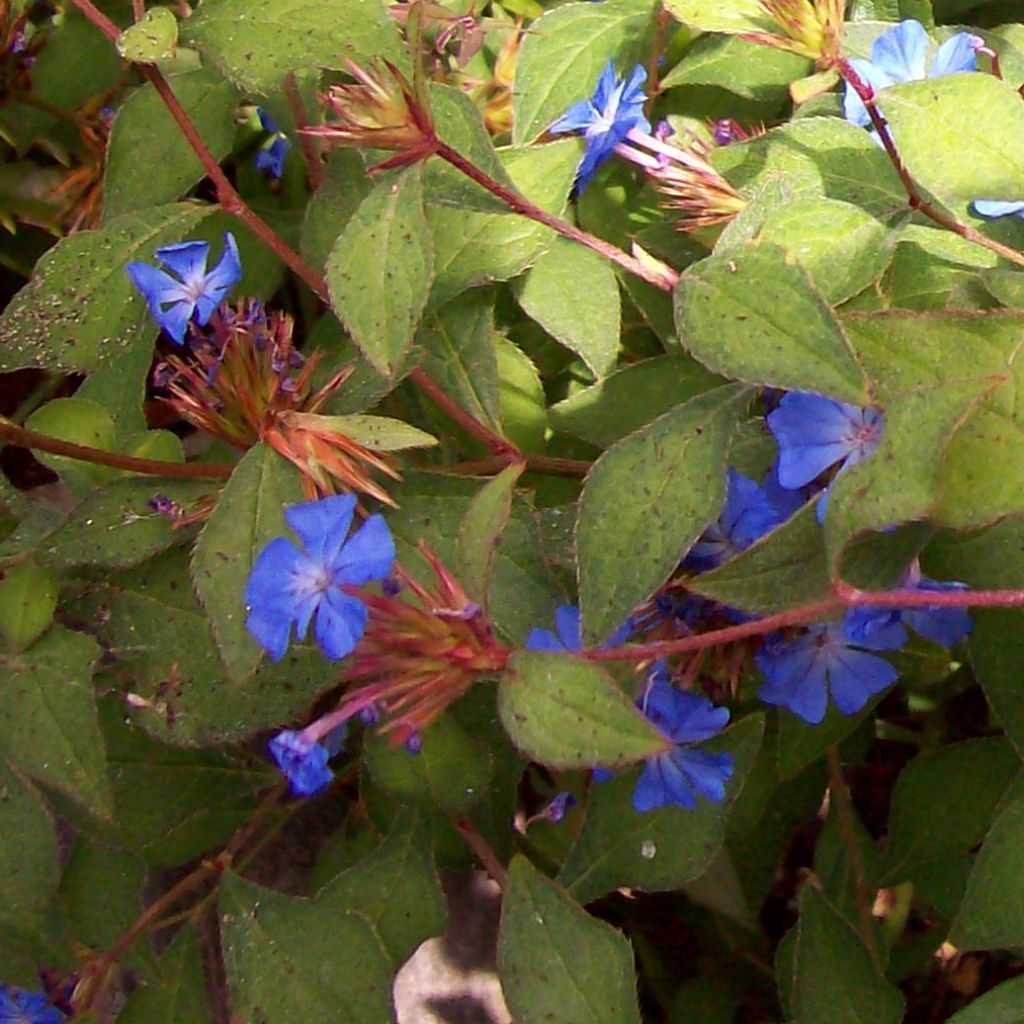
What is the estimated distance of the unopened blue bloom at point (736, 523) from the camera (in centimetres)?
108

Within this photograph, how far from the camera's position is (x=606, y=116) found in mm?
1326

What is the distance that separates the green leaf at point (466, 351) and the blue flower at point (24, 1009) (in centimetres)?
76

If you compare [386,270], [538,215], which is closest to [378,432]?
[386,270]

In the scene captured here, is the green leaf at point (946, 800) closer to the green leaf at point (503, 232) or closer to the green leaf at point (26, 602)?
the green leaf at point (503, 232)

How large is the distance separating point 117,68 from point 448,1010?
50.8 inches

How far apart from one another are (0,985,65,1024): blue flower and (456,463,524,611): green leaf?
746 millimetres

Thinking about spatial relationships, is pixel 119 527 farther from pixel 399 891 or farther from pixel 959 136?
pixel 959 136

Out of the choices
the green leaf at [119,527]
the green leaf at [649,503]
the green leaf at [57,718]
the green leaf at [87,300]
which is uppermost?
the green leaf at [87,300]

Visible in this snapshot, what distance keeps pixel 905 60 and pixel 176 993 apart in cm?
117

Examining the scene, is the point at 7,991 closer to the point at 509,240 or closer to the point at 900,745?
the point at 509,240

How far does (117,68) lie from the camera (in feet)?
5.59

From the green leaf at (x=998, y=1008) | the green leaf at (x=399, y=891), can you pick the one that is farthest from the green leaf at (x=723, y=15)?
the green leaf at (x=998, y=1008)

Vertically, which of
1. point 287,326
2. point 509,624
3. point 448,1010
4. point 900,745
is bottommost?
point 900,745

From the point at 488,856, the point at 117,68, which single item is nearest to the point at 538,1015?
A: the point at 488,856
